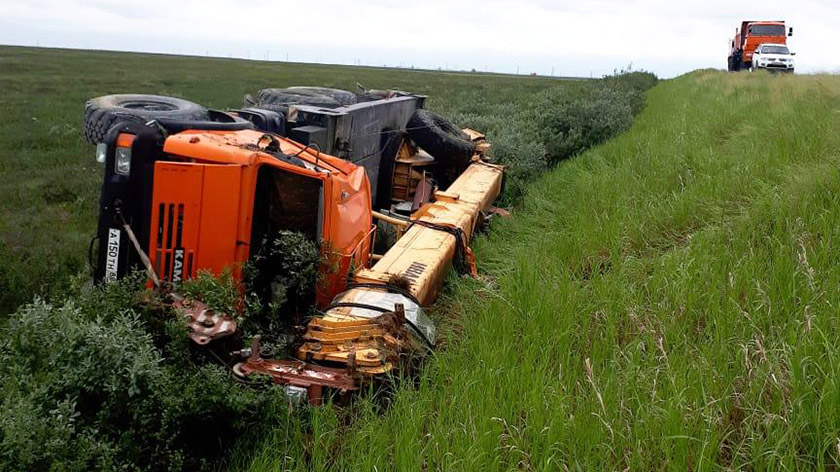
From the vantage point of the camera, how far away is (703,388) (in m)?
2.94

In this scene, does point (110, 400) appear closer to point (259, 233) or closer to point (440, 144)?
point (259, 233)

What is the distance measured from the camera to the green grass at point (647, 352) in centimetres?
272

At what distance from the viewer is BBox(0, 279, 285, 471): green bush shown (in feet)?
9.04

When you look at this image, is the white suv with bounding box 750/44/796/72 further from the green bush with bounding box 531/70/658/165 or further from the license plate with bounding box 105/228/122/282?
the license plate with bounding box 105/228/122/282

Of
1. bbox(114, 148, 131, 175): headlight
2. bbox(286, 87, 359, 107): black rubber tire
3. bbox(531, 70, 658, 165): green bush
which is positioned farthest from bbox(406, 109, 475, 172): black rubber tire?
bbox(114, 148, 131, 175): headlight

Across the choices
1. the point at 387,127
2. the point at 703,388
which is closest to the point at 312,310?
the point at 703,388

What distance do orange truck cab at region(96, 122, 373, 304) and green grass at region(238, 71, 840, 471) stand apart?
1305mm

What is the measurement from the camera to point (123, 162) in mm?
4184

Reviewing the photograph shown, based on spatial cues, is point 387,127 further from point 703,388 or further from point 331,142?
point 703,388

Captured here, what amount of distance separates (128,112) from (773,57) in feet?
A: 97.6

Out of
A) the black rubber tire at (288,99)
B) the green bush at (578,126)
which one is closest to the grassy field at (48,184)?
the green bush at (578,126)

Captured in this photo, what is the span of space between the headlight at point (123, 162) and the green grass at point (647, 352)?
1929 mm

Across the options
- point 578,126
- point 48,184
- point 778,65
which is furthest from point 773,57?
point 48,184

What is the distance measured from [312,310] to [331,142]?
279 cm
